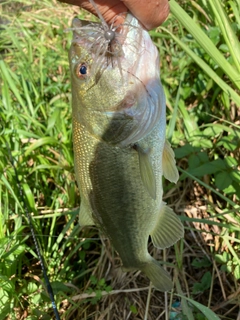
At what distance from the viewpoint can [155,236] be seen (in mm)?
1858

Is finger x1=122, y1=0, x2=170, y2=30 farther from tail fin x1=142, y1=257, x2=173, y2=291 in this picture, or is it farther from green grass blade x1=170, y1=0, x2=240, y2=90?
tail fin x1=142, y1=257, x2=173, y2=291

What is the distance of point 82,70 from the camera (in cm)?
150

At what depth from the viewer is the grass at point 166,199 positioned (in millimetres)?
2268

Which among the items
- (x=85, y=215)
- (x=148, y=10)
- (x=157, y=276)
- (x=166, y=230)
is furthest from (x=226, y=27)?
(x=157, y=276)

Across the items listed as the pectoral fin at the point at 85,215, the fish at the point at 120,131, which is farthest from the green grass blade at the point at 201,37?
the pectoral fin at the point at 85,215

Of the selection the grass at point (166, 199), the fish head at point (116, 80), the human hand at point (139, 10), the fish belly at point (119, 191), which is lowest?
the grass at point (166, 199)

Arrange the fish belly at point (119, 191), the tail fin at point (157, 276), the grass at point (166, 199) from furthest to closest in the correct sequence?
the grass at point (166, 199)
the tail fin at point (157, 276)
the fish belly at point (119, 191)

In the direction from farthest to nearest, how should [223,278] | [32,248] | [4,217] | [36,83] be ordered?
[36,83] < [32,248] < [4,217] < [223,278]

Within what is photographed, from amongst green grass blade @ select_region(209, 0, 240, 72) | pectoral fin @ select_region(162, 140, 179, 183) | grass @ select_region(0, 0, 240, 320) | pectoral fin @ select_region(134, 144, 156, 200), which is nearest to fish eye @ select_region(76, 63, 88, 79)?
pectoral fin @ select_region(134, 144, 156, 200)

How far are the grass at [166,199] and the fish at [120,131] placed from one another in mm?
437

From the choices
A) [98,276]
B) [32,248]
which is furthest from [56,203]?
[98,276]

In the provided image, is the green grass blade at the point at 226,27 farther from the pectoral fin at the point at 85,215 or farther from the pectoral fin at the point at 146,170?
the pectoral fin at the point at 85,215

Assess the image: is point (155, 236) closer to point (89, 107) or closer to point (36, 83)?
point (89, 107)

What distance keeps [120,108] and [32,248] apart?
1577 mm
